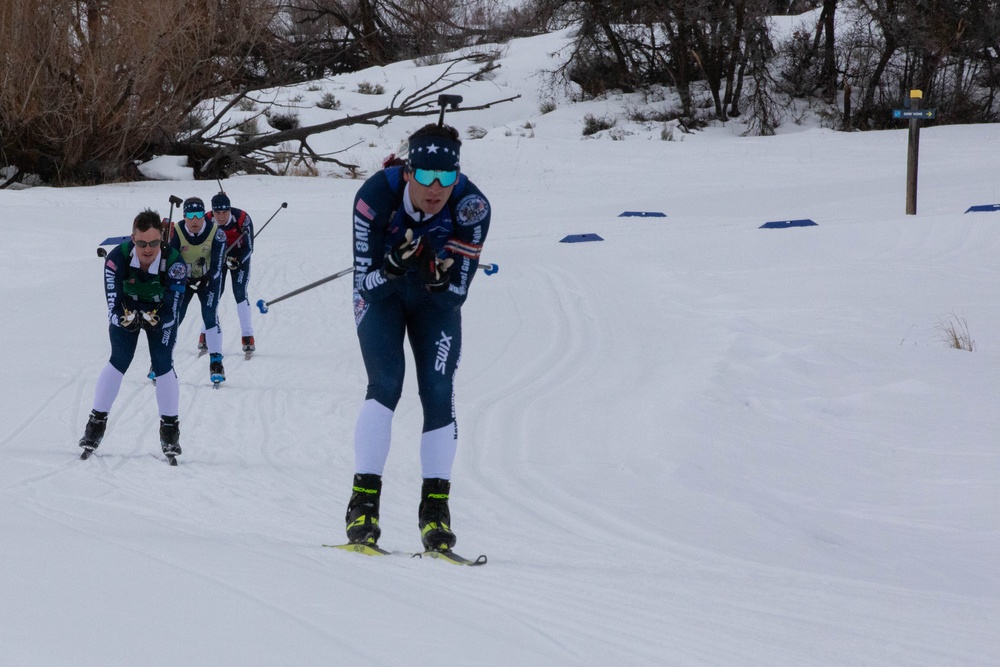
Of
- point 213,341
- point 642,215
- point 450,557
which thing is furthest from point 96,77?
point 450,557

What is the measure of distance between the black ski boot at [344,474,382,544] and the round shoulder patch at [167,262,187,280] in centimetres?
335

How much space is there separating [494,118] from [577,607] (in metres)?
28.8

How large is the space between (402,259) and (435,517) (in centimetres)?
120

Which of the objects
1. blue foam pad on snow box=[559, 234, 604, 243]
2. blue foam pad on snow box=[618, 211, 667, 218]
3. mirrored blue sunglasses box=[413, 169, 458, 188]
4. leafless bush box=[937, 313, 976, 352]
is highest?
mirrored blue sunglasses box=[413, 169, 458, 188]

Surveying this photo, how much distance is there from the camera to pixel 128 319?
7.64m

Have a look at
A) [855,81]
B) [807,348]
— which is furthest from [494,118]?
[807,348]

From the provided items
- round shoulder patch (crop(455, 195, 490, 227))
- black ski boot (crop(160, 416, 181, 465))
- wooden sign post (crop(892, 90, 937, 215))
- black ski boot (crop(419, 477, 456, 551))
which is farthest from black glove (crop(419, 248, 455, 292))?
wooden sign post (crop(892, 90, 937, 215))

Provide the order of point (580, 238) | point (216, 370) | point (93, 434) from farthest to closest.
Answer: point (580, 238), point (216, 370), point (93, 434)

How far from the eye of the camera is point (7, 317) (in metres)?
13.7

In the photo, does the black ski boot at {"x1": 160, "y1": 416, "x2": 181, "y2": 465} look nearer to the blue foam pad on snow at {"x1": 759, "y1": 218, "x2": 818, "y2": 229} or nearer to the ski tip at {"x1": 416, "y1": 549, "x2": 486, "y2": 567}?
the ski tip at {"x1": 416, "y1": 549, "x2": 486, "y2": 567}

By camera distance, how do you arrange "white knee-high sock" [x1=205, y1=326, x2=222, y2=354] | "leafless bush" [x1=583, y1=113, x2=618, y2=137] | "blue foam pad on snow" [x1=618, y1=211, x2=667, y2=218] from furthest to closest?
"leafless bush" [x1=583, y1=113, x2=618, y2=137] < "blue foam pad on snow" [x1=618, y1=211, x2=667, y2=218] < "white knee-high sock" [x1=205, y1=326, x2=222, y2=354]

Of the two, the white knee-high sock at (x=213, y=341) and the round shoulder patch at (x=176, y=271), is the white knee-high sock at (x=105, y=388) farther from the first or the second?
the white knee-high sock at (x=213, y=341)

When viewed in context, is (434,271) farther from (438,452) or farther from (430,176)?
(438,452)

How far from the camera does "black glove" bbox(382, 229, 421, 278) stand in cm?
485
